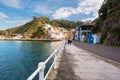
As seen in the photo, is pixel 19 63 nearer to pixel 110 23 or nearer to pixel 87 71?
pixel 87 71

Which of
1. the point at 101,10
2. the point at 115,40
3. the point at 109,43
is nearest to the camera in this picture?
the point at 115,40

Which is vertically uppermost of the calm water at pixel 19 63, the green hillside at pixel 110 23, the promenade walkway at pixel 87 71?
the green hillside at pixel 110 23

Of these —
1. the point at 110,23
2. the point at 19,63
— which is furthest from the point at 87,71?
the point at 110,23

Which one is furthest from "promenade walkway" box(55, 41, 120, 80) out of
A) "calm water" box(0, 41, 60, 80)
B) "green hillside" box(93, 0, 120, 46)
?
"green hillside" box(93, 0, 120, 46)

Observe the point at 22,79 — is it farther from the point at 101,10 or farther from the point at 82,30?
the point at 82,30

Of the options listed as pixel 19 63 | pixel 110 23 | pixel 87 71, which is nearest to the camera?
pixel 87 71

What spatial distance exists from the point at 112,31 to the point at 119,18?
→ 5.09m

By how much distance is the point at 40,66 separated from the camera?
172 inches

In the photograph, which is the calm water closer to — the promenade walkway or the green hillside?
the promenade walkway

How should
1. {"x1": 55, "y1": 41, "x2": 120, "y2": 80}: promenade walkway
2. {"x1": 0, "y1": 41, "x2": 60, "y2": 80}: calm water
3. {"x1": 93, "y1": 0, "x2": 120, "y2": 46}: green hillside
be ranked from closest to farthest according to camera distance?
1. {"x1": 55, "y1": 41, "x2": 120, "y2": 80}: promenade walkway
2. {"x1": 0, "y1": 41, "x2": 60, "y2": 80}: calm water
3. {"x1": 93, "y1": 0, "x2": 120, "y2": 46}: green hillside

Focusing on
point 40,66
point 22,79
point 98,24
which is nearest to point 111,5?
point 98,24

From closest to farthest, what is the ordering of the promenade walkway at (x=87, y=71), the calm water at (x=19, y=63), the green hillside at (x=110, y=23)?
the promenade walkway at (x=87, y=71)
the calm water at (x=19, y=63)
the green hillside at (x=110, y=23)

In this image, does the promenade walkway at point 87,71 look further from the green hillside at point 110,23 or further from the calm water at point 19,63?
the green hillside at point 110,23

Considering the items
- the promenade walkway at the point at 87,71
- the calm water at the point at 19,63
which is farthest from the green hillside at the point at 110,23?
the promenade walkway at the point at 87,71
